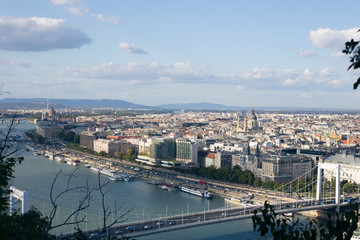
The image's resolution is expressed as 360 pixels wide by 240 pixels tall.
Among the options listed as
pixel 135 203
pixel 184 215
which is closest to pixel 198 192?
pixel 135 203

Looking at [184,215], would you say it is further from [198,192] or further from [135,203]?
[198,192]

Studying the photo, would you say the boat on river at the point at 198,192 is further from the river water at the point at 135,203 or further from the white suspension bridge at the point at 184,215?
the white suspension bridge at the point at 184,215

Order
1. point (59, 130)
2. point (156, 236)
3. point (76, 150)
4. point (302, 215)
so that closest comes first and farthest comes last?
1. point (156, 236)
2. point (302, 215)
3. point (76, 150)
4. point (59, 130)

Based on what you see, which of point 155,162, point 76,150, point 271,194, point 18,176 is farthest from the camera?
point 76,150

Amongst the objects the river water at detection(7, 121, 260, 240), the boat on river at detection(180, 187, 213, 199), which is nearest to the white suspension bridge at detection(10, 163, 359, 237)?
the river water at detection(7, 121, 260, 240)

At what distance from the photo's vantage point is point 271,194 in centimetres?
1148

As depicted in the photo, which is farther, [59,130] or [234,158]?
[59,130]

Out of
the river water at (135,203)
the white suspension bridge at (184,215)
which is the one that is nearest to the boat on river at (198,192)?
the river water at (135,203)

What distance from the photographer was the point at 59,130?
93.2 feet

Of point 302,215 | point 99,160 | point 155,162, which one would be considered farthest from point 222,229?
point 99,160

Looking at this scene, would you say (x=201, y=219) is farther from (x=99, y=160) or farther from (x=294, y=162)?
(x=99, y=160)

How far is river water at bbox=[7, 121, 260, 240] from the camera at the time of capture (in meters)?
7.59

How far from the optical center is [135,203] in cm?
972

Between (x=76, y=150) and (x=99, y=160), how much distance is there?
3961 millimetres
